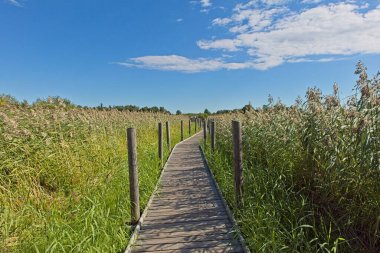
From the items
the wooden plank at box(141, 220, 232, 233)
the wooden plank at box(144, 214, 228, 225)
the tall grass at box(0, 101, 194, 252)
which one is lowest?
the wooden plank at box(141, 220, 232, 233)

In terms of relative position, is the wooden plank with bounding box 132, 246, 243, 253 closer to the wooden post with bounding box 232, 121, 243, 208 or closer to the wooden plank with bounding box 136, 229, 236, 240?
the wooden plank with bounding box 136, 229, 236, 240

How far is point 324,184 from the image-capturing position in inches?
147

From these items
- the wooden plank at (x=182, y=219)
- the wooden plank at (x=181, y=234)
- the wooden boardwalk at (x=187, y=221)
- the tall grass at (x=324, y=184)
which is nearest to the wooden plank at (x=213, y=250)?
the wooden boardwalk at (x=187, y=221)

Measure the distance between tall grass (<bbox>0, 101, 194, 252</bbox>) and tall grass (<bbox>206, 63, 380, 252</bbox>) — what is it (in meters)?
2.11

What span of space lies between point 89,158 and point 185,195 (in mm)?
2301

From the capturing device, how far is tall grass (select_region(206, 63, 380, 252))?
3.18 meters

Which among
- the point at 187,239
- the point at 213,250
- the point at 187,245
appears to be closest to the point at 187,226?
the point at 187,239

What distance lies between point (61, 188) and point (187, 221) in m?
2.34

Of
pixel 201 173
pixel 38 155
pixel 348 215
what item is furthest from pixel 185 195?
pixel 348 215

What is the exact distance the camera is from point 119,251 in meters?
3.82

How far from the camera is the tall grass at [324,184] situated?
318cm

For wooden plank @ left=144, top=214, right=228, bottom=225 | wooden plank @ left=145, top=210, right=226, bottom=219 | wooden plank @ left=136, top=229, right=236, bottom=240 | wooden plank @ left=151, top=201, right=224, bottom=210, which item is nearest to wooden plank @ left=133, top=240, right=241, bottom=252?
wooden plank @ left=136, top=229, right=236, bottom=240

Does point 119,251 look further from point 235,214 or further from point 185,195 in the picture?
point 185,195

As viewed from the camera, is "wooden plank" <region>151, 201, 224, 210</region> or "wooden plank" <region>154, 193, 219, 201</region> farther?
"wooden plank" <region>154, 193, 219, 201</region>
